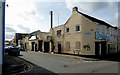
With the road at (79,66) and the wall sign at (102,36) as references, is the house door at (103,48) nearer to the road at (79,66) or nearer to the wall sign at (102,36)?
the wall sign at (102,36)

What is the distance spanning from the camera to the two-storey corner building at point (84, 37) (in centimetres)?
1834

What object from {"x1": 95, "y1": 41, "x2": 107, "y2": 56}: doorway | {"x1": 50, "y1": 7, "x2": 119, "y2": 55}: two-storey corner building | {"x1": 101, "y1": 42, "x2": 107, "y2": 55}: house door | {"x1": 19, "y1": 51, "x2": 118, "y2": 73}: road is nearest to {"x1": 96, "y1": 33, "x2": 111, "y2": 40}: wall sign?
{"x1": 50, "y1": 7, "x2": 119, "y2": 55}: two-storey corner building

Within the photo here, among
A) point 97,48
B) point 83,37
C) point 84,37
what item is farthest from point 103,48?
point 83,37

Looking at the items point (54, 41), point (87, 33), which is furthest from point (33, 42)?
point (87, 33)

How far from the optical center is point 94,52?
17.9 m

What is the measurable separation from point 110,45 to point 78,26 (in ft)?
29.3

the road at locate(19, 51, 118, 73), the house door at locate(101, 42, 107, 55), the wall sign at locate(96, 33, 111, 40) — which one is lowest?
the road at locate(19, 51, 118, 73)

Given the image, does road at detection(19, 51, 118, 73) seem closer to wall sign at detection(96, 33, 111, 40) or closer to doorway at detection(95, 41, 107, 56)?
doorway at detection(95, 41, 107, 56)

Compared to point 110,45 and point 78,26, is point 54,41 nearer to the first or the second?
point 78,26

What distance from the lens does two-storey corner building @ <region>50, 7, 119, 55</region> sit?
722 inches

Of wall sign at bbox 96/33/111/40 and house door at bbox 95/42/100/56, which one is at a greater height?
wall sign at bbox 96/33/111/40

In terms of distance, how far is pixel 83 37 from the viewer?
19.0 metres

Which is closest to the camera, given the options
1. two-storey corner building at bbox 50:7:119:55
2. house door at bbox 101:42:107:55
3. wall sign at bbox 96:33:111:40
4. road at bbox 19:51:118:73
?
road at bbox 19:51:118:73

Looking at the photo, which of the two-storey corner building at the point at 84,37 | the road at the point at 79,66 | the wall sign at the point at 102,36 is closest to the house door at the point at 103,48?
the two-storey corner building at the point at 84,37
